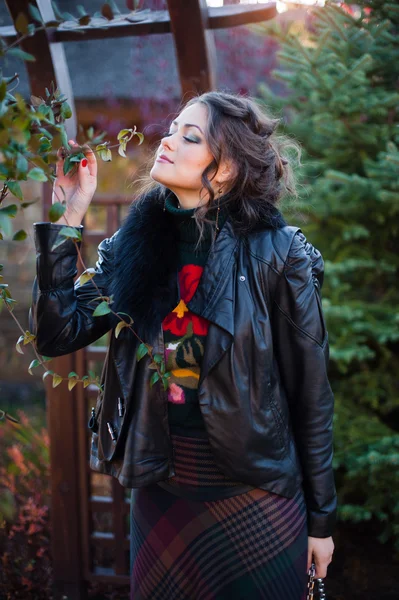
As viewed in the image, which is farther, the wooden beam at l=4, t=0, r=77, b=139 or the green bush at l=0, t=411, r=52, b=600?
the green bush at l=0, t=411, r=52, b=600

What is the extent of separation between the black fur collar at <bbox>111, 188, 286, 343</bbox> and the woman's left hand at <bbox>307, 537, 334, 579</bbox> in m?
0.77

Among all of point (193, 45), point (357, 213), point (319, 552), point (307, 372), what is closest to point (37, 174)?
point (307, 372)

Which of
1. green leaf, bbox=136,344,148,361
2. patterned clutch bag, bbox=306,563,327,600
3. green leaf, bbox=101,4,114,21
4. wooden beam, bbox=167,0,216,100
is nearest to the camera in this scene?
green leaf, bbox=136,344,148,361

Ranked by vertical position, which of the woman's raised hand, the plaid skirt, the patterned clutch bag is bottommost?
the patterned clutch bag

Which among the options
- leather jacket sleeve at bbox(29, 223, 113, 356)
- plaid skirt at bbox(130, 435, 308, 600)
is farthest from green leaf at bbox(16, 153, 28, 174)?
plaid skirt at bbox(130, 435, 308, 600)

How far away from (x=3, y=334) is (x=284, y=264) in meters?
5.57

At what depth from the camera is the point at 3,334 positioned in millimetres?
6641

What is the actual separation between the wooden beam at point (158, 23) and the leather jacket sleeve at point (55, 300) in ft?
3.73

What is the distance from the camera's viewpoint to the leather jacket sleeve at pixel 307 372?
5.41ft

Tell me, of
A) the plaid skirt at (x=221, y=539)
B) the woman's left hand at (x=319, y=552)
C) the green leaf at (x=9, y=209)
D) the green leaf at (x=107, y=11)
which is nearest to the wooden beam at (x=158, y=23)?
the green leaf at (x=107, y=11)

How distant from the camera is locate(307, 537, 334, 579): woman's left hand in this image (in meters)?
1.73

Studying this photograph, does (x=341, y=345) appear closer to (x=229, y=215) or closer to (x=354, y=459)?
(x=354, y=459)

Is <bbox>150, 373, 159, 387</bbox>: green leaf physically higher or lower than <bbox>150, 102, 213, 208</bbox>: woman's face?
lower

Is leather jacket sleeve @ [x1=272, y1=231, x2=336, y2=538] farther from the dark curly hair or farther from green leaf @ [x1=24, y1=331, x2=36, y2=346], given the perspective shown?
green leaf @ [x1=24, y1=331, x2=36, y2=346]
